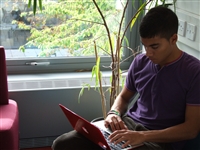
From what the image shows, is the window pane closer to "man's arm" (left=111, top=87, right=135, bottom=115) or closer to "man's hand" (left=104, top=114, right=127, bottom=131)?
"man's arm" (left=111, top=87, right=135, bottom=115)

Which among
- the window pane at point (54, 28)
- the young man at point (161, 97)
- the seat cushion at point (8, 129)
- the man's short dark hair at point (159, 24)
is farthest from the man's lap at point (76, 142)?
the window pane at point (54, 28)

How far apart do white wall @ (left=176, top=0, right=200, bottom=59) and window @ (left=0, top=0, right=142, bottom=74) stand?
0.69 meters

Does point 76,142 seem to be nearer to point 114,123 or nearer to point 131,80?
point 114,123

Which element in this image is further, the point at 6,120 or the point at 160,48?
the point at 6,120

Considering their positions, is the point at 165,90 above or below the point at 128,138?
above

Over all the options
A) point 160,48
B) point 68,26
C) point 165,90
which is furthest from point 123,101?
point 68,26

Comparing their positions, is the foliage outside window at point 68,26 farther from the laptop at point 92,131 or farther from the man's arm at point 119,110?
the laptop at point 92,131

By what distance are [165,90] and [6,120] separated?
0.90 meters

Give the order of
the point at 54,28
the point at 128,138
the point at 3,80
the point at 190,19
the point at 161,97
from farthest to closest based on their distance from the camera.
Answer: the point at 54,28
the point at 3,80
the point at 190,19
the point at 161,97
the point at 128,138

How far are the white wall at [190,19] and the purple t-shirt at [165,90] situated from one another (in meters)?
0.34

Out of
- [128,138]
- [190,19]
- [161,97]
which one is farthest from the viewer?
[190,19]

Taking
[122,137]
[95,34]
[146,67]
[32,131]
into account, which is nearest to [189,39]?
[146,67]

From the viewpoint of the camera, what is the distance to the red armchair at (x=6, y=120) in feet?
5.60

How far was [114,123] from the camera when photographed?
1637mm
